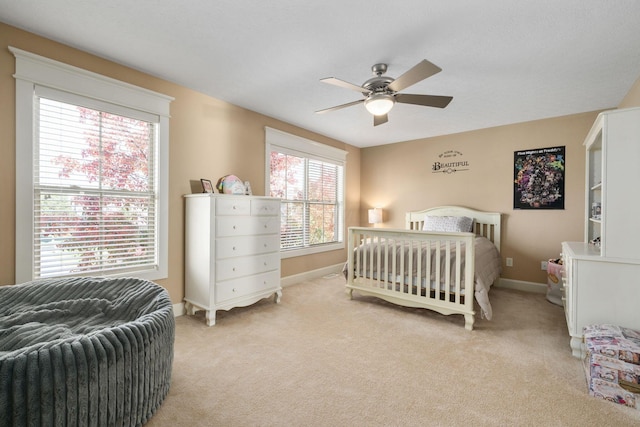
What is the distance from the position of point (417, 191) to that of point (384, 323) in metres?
2.82

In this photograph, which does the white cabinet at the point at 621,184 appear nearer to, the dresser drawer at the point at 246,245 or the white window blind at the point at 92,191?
the dresser drawer at the point at 246,245

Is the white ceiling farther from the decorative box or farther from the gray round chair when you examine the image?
the decorative box

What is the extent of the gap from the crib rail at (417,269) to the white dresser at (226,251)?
109 cm

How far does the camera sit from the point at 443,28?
1.98m

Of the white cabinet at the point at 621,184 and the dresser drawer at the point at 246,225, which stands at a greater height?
the white cabinet at the point at 621,184

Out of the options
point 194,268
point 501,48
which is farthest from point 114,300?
point 501,48

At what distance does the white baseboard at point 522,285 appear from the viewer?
393 centimetres

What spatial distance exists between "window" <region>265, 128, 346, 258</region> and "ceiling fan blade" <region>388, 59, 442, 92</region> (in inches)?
83.8

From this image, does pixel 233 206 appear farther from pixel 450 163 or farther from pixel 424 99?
pixel 450 163

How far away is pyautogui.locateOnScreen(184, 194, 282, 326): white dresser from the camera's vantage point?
9.12ft

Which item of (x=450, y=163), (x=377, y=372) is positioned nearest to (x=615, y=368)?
(x=377, y=372)

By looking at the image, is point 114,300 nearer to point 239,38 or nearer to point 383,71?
point 239,38

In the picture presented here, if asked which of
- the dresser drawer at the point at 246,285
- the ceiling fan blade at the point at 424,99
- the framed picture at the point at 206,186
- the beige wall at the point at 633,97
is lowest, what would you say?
the dresser drawer at the point at 246,285

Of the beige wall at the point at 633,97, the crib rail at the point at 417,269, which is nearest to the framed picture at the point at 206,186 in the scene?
the crib rail at the point at 417,269
